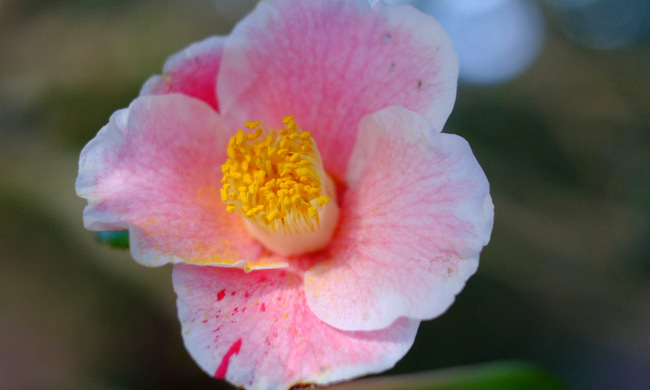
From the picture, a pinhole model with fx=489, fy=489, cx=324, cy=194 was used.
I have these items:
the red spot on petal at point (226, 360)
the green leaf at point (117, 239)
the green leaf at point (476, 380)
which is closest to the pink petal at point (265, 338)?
the red spot on petal at point (226, 360)

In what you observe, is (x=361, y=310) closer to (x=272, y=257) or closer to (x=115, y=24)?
(x=272, y=257)

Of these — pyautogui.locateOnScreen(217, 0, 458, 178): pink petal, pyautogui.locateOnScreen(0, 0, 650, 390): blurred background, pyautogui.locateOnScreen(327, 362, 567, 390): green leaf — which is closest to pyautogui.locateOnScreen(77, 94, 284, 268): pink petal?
pyautogui.locateOnScreen(217, 0, 458, 178): pink petal

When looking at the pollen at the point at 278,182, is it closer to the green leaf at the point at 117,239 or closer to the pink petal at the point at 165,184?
the pink petal at the point at 165,184

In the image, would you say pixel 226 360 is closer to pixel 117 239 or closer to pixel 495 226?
pixel 117 239

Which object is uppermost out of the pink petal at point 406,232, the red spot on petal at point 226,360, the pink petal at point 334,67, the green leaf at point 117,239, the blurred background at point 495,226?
the pink petal at point 334,67

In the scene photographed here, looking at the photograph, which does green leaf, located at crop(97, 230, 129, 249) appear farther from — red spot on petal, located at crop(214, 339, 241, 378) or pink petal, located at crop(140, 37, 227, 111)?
red spot on petal, located at crop(214, 339, 241, 378)

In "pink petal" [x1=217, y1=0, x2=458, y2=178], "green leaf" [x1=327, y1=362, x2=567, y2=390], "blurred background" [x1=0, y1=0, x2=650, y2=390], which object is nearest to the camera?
"pink petal" [x1=217, y1=0, x2=458, y2=178]
